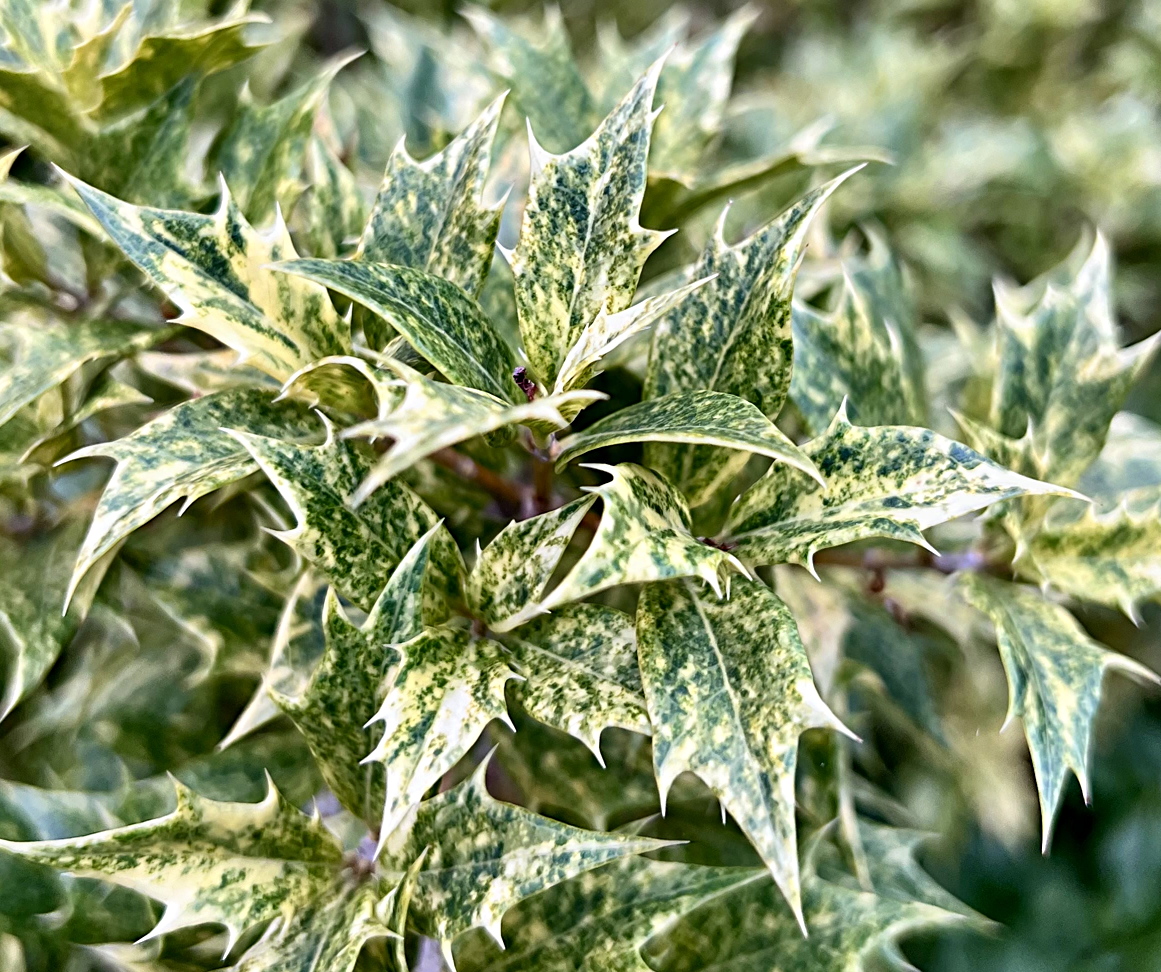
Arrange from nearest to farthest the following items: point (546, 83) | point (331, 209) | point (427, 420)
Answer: point (427, 420) < point (331, 209) < point (546, 83)

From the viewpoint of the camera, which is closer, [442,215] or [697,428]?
[697,428]

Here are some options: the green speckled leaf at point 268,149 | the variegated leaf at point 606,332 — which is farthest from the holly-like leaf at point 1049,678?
the green speckled leaf at point 268,149

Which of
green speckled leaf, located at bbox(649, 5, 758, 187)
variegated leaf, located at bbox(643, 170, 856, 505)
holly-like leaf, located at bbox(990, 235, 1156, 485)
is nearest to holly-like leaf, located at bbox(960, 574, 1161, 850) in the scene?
holly-like leaf, located at bbox(990, 235, 1156, 485)

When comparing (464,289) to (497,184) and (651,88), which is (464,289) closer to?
(651,88)

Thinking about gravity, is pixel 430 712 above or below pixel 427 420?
below

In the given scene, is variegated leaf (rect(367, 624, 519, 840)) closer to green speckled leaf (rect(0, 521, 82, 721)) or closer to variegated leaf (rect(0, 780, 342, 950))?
variegated leaf (rect(0, 780, 342, 950))

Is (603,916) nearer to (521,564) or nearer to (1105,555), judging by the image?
(521,564)

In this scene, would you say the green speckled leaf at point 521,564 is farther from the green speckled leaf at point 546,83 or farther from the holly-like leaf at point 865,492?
the green speckled leaf at point 546,83

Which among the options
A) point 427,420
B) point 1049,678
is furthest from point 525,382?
point 1049,678
